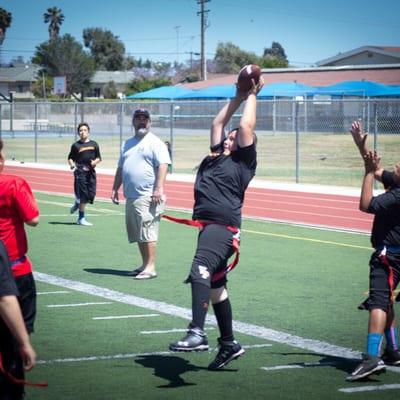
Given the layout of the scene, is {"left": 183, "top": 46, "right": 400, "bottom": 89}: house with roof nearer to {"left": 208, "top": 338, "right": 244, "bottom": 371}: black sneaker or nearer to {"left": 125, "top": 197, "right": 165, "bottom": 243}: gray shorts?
{"left": 125, "top": 197, "right": 165, "bottom": 243}: gray shorts

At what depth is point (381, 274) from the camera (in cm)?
737

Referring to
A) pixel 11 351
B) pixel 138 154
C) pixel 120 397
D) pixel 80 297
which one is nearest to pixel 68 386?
pixel 120 397

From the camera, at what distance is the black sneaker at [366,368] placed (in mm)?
7125

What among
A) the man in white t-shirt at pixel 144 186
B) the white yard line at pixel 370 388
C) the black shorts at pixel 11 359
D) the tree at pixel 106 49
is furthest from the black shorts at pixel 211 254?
the tree at pixel 106 49

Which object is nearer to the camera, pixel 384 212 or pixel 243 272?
pixel 384 212

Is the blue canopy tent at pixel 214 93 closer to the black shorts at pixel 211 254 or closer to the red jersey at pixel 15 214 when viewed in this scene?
the black shorts at pixel 211 254

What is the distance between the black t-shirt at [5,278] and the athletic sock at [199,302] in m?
2.56

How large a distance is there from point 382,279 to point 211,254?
4.17 ft

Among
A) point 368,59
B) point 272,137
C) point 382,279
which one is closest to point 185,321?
point 382,279

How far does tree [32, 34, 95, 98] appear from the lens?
10044 centimetres

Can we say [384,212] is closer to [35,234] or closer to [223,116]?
[223,116]

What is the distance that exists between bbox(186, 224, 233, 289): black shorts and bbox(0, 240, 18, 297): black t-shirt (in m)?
2.57

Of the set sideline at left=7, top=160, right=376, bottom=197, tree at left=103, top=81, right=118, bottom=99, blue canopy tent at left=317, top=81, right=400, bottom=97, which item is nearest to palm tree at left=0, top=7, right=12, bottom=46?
tree at left=103, top=81, right=118, bottom=99

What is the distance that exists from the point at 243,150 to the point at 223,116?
0.36 m
